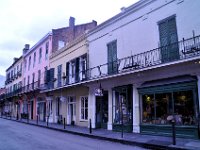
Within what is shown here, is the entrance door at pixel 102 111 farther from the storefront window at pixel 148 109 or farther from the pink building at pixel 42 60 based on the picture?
the pink building at pixel 42 60

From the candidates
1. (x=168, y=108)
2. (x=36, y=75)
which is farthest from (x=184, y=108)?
(x=36, y=75)

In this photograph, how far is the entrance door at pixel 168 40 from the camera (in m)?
11.8

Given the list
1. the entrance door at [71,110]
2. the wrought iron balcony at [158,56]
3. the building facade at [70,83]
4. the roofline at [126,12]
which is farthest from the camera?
the entrance door at [71,110]

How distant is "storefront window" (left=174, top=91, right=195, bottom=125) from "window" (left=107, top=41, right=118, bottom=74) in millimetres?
4940

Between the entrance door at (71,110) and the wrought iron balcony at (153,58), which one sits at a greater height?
the wrought iron balcony at (153,58)

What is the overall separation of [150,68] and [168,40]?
1.77m

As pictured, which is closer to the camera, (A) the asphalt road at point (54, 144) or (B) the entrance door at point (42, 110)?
(A) the asphalt road at point (54, 144)

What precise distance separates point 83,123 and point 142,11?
383 inches

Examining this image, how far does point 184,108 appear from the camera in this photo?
11.4 meters

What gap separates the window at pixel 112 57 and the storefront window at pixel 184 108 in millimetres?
4940

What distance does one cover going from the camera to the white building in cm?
1110

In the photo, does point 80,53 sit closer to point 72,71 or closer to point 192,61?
point 72,71

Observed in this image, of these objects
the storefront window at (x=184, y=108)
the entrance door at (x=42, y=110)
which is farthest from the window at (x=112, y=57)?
the entrance door at (x=42, y=110)

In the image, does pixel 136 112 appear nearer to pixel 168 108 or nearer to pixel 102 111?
pixel 168 108
